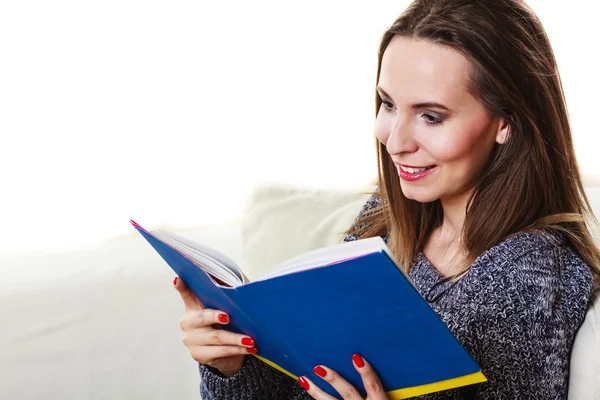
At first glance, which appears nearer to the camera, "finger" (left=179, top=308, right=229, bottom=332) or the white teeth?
"finger" (left=179, top=308, right=229, bottom=332)

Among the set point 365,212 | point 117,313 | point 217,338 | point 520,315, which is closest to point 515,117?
point 520,315

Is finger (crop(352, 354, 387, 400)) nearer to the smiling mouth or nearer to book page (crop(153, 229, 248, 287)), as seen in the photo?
book page (crop(153, 229, 248, 287))

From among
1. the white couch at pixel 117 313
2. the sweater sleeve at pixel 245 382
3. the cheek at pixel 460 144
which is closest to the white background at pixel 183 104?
the white couch at pixel 117 313

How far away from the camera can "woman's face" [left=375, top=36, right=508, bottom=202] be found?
123 cm

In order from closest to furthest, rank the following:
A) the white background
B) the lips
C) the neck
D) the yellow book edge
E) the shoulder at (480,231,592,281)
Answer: the yellow book edge, the shoulder at (480,231,592,281), the lips, the neck, the white background

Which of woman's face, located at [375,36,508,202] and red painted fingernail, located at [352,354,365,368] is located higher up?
woman's face, located at [375,36,508,202]

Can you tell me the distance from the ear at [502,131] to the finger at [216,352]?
0.51 metres

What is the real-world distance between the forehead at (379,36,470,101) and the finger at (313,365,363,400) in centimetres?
44

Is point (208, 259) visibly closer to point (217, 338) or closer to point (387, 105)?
point (217, 338)

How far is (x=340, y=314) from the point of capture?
93cm

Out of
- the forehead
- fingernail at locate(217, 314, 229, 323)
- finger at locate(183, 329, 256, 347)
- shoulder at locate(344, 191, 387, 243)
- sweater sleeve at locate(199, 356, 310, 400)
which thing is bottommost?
sweater sleeve at locate(199, 356, 310, 400)

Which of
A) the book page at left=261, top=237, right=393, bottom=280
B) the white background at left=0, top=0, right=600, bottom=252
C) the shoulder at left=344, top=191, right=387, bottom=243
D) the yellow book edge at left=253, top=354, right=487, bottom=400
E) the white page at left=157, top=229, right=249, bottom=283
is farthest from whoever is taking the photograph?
the white background at left=0, top=0, right=600, bottom=252

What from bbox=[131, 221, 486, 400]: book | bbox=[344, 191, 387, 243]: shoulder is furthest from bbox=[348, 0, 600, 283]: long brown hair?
bbox=[131, 221, 486, 400]: book

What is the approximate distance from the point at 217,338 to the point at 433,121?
1.51ft
